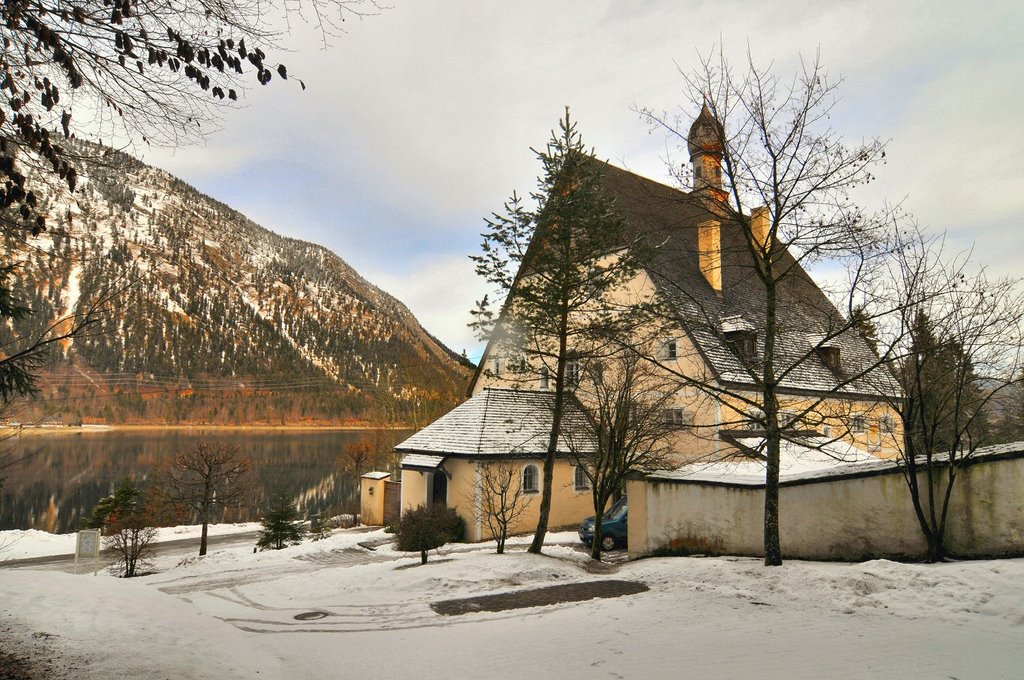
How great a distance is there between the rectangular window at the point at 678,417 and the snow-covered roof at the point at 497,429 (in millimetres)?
3132

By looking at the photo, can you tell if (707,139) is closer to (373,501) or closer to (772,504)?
(772,504)

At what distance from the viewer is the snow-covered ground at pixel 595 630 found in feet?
19.5

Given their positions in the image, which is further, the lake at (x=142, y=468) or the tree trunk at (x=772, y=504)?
the lake at (x=142, y=468)

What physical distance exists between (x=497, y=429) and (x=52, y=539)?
1137 inches

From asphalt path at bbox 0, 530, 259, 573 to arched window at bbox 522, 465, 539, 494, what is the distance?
50.4ft

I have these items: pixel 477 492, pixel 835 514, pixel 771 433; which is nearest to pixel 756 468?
pixel 835 514

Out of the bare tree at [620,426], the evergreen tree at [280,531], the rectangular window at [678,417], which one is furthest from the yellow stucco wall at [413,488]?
the rectangular window at [678,417]

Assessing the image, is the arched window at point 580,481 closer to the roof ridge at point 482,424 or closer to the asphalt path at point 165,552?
the roof ridge at point 482,424

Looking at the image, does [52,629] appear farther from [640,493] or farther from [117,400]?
[117,400]

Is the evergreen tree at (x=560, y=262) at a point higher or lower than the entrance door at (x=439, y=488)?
higher

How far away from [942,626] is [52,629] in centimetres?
1006

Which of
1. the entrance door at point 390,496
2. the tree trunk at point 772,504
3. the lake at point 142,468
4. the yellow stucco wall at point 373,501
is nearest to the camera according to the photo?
the tree trunk at point 772,504

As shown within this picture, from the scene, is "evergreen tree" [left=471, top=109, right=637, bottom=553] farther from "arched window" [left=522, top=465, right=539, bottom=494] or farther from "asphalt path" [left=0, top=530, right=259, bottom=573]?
"asphalt path" [left=0, top=530, right=259, bottom=573]

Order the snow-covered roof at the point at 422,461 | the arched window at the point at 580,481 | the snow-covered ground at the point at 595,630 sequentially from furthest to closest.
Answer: the arched window at the point at 580,481
the snow-covered roof at the point at 422,461
the snow-covered ground at the point at 595,630
